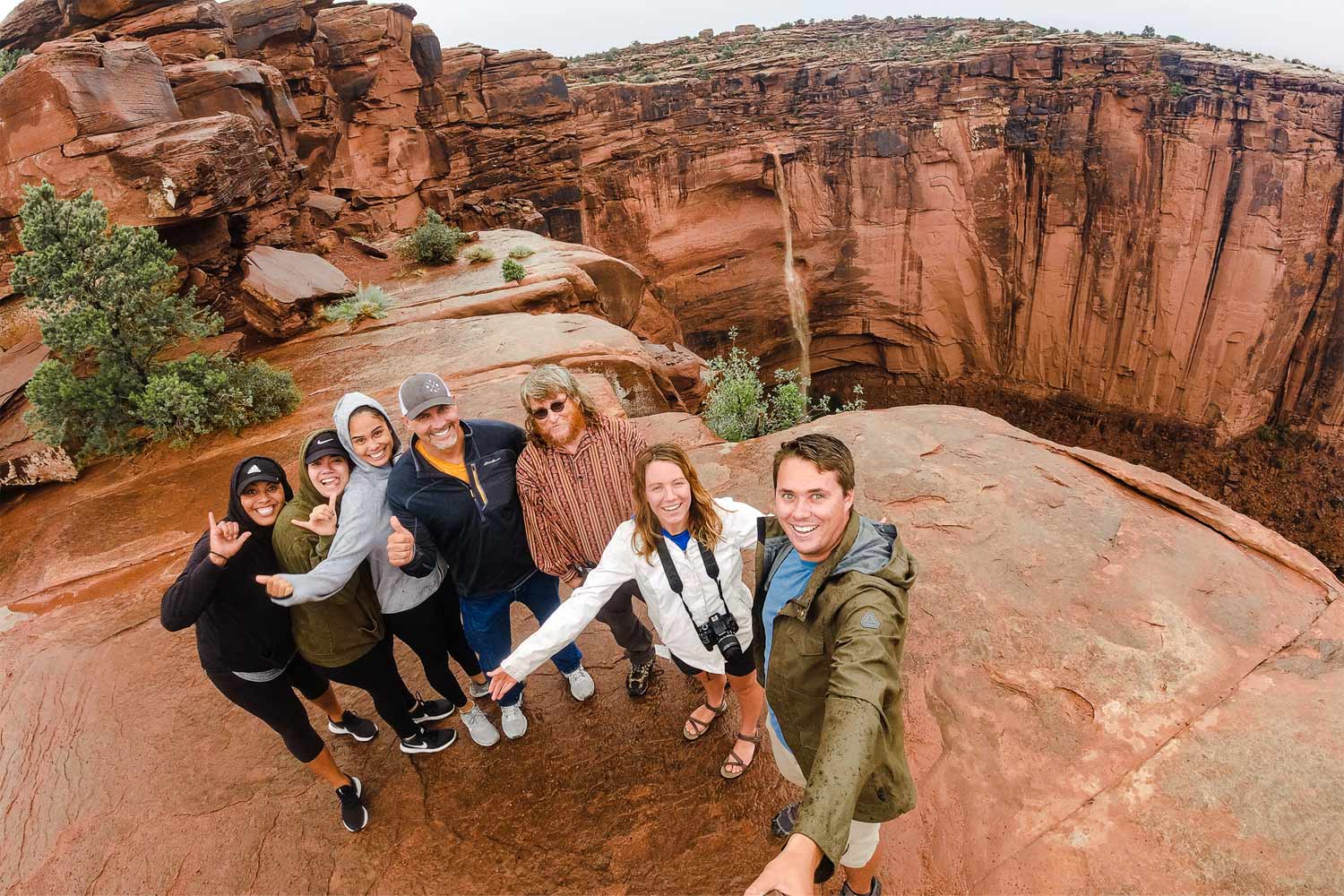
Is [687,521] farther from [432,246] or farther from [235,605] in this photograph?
[432,246]

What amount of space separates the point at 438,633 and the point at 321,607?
24.0 inches

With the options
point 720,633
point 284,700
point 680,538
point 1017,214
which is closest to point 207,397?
point 284,700

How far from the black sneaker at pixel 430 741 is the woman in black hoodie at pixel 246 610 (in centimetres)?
51

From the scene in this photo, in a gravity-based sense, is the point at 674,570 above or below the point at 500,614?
above

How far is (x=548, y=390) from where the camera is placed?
2900 mm

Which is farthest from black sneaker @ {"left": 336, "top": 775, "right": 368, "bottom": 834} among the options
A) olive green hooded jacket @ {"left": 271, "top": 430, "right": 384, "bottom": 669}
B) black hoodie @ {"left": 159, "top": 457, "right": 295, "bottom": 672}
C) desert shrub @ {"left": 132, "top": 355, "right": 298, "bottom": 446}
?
desert shrub @ {"left": 132, "top": 355, "right": 298, "bottom": 446}

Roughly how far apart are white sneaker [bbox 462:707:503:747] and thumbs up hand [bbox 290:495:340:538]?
4.50 feet

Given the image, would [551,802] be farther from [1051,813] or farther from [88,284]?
[88,284]

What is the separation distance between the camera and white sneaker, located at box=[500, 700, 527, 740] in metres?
3.51

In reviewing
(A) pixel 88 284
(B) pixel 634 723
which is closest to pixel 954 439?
(B) pixel 634 723

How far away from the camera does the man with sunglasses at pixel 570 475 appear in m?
2.96

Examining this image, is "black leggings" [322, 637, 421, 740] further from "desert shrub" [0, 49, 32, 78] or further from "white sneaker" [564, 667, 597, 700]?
"desert shrub" [0, 49, 32, 78]

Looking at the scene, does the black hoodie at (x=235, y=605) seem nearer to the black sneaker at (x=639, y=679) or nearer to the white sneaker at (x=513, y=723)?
the white sneaker at (x=513, y=723)

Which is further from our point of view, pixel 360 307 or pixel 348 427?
pixel 360 307
